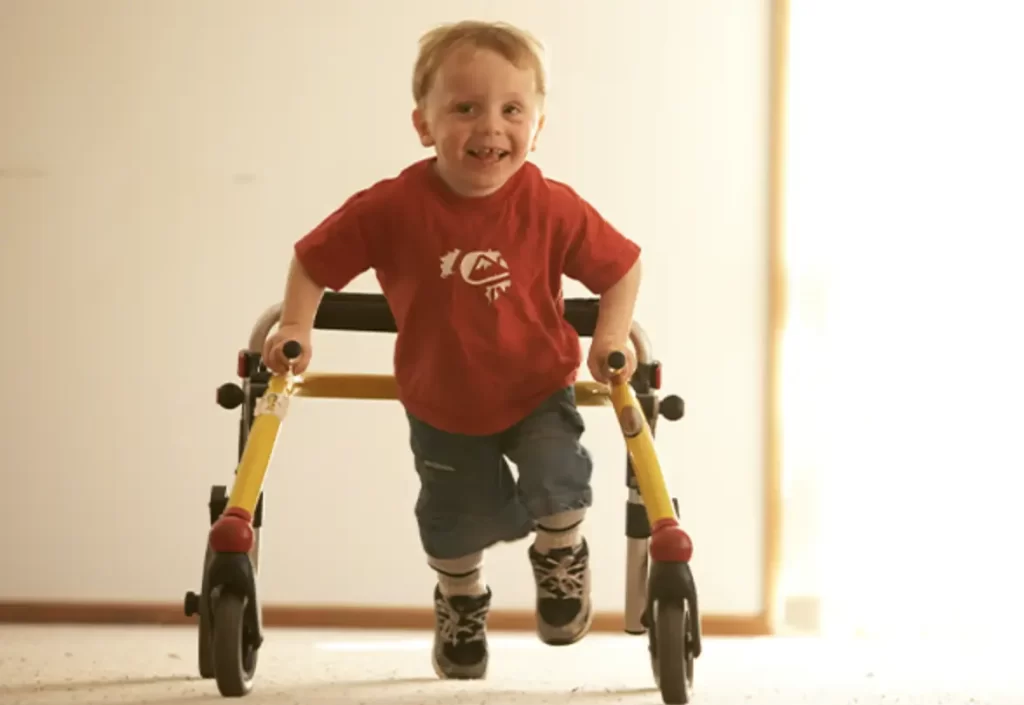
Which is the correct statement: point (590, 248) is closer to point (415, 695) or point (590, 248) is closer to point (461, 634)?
point (461, 634)

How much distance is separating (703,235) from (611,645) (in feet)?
2.85

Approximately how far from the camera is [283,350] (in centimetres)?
157

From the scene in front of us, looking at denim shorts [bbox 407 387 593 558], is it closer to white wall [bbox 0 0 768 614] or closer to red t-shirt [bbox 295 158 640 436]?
red t-shirt [bbox 295 158 640 436]

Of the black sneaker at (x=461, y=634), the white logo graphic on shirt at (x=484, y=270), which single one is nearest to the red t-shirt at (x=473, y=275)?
the white logo graphic on shirt at (x=484, y=270)

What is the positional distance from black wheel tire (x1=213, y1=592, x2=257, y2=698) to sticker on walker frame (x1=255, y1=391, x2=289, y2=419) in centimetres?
23

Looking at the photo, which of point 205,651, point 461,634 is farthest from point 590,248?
point 205,651

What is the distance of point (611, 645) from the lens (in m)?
2.47

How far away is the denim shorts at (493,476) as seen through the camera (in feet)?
5.22

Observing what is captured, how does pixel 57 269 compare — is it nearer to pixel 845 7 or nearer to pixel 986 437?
pixel 845 7

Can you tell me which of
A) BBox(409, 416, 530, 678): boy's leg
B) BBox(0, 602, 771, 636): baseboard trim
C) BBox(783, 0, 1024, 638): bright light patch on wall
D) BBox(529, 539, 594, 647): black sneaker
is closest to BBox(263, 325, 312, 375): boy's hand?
BBox(409, 416, 530, 678): boy's leg

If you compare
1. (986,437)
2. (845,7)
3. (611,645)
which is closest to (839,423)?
(986,437)

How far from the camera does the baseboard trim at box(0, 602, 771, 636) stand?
8.64ft

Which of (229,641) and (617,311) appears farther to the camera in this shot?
(617,311)

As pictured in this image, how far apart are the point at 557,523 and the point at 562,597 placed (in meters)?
0.09
